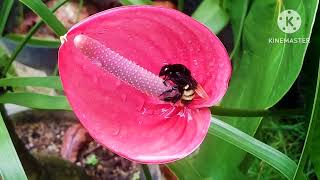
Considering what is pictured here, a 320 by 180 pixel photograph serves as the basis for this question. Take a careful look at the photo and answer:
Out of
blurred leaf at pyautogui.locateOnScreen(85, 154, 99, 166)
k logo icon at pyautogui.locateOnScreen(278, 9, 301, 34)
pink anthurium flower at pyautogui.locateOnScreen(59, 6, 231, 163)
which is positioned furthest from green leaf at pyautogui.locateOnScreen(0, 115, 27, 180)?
blurred leaf at pyautogui.locateOnScreen(85, 154, 99, 166)

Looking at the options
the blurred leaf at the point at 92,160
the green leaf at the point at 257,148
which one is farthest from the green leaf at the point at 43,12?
Answer: the blurred leaf at the point at 92,160

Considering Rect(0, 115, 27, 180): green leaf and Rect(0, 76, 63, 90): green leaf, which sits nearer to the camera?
Rect(0, 115, 27, 180): green leaf

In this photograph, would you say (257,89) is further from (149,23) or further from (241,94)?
(149,23)

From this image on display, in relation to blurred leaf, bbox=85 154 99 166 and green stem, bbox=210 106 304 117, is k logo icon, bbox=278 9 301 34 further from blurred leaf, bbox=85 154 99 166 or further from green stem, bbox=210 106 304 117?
blurred leaf, bbox=85 154 99 166

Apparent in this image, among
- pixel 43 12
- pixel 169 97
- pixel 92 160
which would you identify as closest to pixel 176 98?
pixel 169 97

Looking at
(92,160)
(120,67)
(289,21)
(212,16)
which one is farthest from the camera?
(92,160)

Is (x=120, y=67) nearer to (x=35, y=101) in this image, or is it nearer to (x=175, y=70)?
(x=175, y=70)
